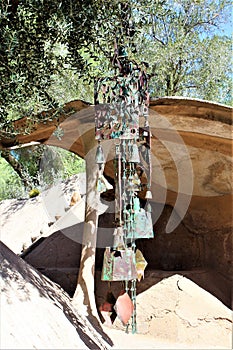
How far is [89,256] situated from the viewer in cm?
559

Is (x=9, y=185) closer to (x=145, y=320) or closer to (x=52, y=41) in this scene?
(x=145, y=320)

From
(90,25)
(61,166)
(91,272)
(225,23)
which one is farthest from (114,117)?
(61,166)

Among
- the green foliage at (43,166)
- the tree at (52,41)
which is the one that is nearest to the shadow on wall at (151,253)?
the tree at (52,41)

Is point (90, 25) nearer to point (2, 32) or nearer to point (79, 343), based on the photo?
point (2, 32)

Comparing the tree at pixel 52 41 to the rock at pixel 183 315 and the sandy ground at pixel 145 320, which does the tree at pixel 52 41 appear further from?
the rock at pixel 183 315

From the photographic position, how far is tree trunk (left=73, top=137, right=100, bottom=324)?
17.2ft

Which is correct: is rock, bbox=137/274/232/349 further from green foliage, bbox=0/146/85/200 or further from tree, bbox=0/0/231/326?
green foliage, bbox=0/146/85/200

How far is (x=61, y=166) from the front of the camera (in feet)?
49.9

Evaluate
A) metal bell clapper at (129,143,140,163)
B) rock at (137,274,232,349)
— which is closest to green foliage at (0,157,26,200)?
rock at (137,274,232,349)

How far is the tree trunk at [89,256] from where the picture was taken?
17.2ft

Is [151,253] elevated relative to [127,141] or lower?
lower

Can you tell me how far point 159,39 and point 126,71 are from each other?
5.79m

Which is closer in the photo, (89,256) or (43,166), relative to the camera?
(89,256)

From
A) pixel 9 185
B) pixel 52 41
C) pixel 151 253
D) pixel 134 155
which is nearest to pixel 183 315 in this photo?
pixel 151 253
